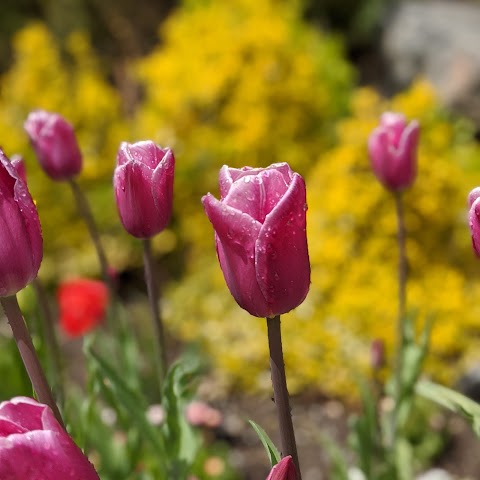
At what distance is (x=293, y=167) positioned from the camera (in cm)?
325

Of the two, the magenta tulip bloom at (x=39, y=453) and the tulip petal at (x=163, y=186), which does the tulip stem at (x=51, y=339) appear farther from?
the magenta tulip bloom at (x=39, y=453)

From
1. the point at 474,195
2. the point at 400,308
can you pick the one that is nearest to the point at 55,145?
the point at 400,308

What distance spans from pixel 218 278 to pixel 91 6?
12.5 ft

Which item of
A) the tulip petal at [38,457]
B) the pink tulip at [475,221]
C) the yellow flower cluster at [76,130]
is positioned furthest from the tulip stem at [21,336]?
the yellow flower cluster at [76,130]

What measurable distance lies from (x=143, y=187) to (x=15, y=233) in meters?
0.19

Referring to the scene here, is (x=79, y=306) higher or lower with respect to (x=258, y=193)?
lower

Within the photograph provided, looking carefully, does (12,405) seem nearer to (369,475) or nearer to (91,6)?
(369,475)

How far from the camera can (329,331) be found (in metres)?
2.52

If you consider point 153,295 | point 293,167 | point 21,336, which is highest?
point 21,336

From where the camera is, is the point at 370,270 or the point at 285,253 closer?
the point at 285,253

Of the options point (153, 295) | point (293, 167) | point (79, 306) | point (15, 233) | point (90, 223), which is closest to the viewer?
point (15, 233)

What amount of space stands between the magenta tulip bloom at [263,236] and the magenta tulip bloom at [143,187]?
17cm

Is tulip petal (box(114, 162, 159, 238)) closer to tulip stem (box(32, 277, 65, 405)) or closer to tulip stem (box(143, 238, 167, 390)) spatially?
tulip stem (box(143, 238, 167, 390))

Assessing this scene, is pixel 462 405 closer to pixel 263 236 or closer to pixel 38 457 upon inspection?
pixel 263 236
